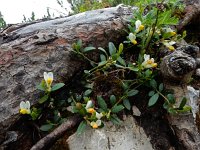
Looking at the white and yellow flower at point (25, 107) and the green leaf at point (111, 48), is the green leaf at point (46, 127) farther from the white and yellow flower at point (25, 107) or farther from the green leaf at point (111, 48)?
the green leaf at point (111, 48)

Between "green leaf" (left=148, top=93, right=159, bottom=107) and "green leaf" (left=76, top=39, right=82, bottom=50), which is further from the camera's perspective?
"green leaf" (left=76, top=39, right=82, bottom=50)

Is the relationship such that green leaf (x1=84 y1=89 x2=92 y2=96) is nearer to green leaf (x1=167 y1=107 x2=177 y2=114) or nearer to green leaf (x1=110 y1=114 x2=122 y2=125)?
green leaf (x1=110 y1=114 x2=122 y2=125)

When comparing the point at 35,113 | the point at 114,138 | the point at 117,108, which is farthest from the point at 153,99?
the point at 35,113

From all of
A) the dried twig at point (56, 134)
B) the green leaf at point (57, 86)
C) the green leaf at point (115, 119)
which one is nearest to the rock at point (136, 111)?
the green leaf at point (115, 119)

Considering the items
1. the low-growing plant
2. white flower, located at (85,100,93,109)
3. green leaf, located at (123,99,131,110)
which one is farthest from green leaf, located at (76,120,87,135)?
green leaf, located at (123,99,131,110)

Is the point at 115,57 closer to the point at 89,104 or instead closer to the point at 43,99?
the point at 89,104

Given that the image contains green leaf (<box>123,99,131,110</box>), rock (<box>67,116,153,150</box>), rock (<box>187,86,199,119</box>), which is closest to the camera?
rock (<box>67,116,153,150</box>)

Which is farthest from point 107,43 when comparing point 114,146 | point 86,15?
point 114,146

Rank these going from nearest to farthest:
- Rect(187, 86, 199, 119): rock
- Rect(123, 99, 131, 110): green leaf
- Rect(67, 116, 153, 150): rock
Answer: Rect(67, 116, 153, 150): rock → Rect(123, 99, 131, 110): green leaf → Rect(187, 86, 199, 119): rock
